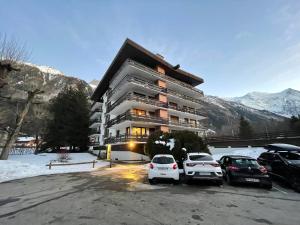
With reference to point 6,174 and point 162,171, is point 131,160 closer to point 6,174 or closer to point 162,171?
point 6,174

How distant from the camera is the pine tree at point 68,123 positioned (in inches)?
1585

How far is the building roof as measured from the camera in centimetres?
3092

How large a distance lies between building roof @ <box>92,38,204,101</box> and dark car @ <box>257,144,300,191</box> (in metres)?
23.8

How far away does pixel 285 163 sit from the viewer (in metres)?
11.4

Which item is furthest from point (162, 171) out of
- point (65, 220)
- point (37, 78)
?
point (37, 78)

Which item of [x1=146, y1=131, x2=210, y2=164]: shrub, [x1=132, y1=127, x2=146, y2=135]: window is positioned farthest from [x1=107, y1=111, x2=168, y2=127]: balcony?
[x1=146, y1=131, x2=210, y2=164]: shrub

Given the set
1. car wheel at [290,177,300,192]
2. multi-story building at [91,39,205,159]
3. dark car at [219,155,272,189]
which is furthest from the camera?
multi-story building at [91,39,205,159]

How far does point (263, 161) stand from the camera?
14523mm

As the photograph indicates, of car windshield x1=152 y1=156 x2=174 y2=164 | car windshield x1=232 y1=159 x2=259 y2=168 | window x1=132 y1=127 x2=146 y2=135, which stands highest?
window x1=132 y1=127 x2=146 y2=135

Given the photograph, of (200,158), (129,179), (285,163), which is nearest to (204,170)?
(200,158)

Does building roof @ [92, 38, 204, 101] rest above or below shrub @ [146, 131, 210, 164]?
above

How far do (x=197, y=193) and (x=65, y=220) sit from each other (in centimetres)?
591

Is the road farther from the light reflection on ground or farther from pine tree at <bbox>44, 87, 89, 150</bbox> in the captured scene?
pine tree at <bbox>44, 87, 89, 150</bbox>

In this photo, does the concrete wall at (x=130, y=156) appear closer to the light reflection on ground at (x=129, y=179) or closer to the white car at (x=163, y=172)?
the light reflection on ground at (x=129, y=179)
